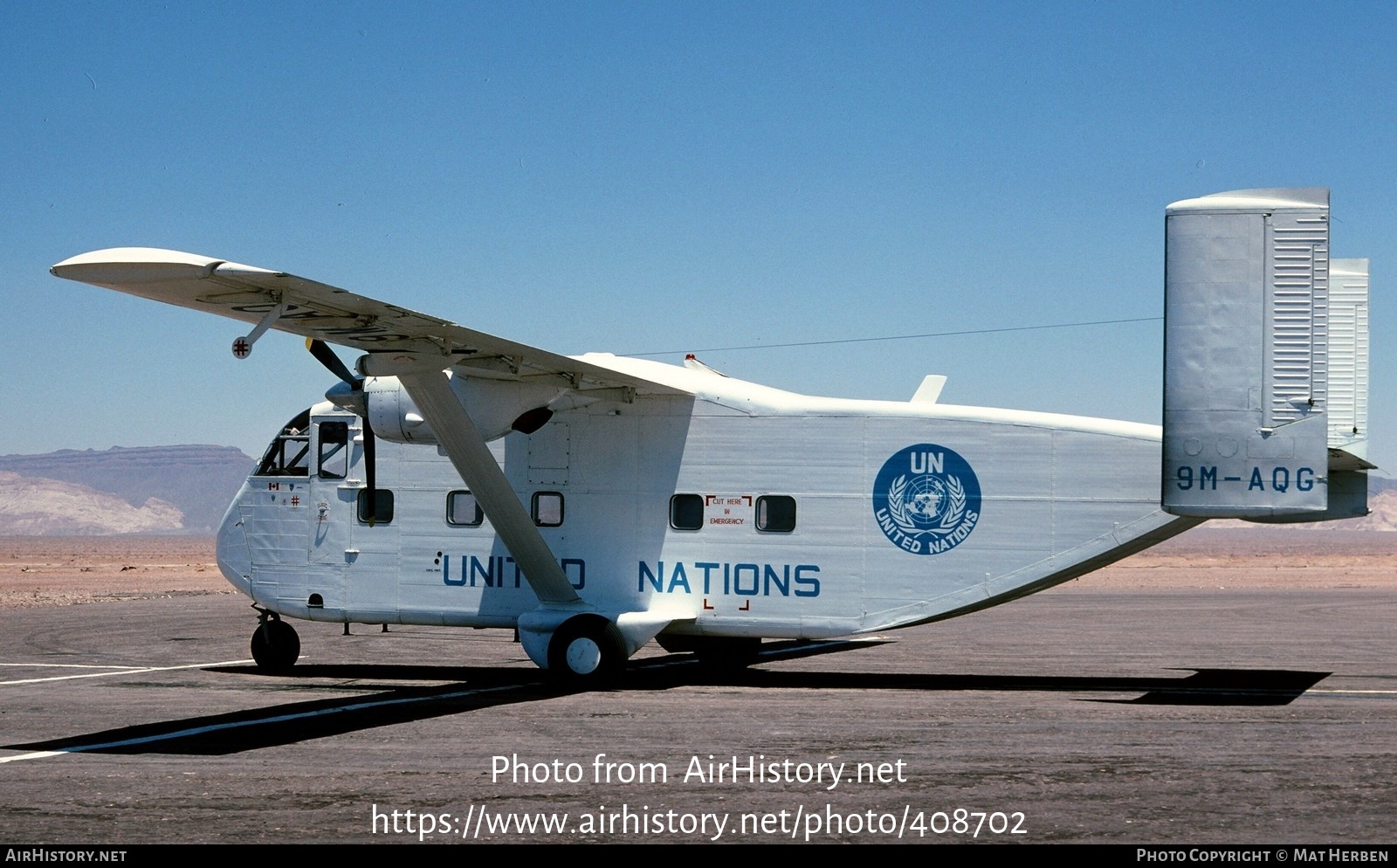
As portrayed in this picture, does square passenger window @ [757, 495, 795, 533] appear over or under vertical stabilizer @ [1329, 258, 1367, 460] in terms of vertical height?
under

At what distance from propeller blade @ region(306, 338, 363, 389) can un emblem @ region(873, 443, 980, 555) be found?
6.46 meters

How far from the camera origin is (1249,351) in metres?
13.9

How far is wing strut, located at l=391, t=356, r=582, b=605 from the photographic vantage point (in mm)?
14797

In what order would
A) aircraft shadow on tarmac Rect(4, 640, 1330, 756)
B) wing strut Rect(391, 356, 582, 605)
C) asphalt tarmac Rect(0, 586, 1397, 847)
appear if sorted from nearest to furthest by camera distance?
1. asphalt tarmac Rect(0, 586, 1397, 847)
2. aircraft shadow on tarmac Rect(4, 640, 1330, 756)
3. wing strut Rect(391, 356, 582, 605)

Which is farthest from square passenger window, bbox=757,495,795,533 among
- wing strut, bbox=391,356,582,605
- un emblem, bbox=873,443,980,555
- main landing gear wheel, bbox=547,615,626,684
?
wing strut, bbox=391,356,582,605

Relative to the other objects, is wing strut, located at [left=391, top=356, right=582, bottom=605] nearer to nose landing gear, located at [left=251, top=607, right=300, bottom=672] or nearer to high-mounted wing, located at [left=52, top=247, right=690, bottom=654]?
high-mounted wing, located at [left=52, top=247, right=690, bottom=654]

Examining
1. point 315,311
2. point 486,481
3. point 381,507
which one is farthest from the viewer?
point 381,507

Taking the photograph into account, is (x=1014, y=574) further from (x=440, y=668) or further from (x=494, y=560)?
(x=440, y=668)

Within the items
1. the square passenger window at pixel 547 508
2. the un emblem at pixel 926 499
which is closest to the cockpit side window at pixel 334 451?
the square passenger window at pixel 547 508

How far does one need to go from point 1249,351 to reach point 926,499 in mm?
4074

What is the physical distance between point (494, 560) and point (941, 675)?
6176 millimetres

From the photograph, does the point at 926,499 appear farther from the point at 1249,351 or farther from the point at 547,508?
the point at 547,508

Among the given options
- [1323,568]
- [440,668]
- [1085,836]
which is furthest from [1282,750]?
[1323,568]

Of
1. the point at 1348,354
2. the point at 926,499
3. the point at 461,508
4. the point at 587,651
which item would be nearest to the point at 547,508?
the point at 461,508
